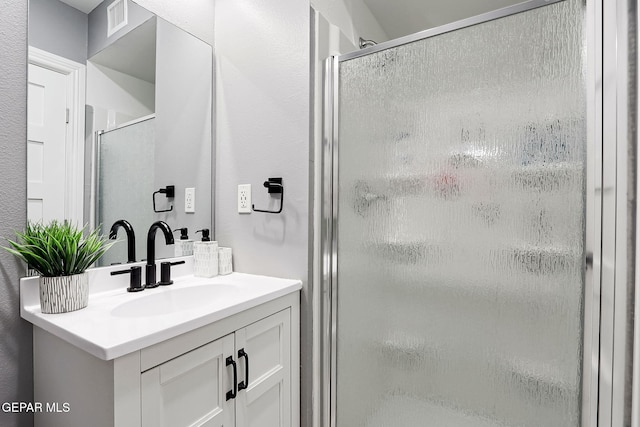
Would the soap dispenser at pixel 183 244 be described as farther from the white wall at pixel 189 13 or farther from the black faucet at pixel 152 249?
the white wall at pixel 189 13

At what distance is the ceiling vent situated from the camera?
121cm

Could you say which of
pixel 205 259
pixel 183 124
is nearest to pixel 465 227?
pixel 205 259

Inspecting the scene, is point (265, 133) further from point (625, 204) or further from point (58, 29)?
point (625, 204)

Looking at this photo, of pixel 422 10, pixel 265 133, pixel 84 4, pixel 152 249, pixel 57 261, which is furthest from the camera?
pixel 422 10

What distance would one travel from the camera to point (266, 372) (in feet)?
3.77

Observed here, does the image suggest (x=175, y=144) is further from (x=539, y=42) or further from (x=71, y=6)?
(x=539, y=42)

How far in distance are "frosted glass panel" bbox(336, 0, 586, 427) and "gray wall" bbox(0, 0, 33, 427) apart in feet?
3.44

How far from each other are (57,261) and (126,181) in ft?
1.45

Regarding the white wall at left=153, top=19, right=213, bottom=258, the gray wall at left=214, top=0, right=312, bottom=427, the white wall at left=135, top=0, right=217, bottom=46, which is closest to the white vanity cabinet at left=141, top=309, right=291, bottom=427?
the gray wall at left=214, top=0, right=312, bottom=427

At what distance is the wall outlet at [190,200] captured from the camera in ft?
4.90

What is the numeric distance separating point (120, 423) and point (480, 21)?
148 cm

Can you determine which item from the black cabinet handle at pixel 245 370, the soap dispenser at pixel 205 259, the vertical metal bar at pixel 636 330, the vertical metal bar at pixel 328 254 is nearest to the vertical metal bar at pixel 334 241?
the vertical metal bar at pixel 328 254

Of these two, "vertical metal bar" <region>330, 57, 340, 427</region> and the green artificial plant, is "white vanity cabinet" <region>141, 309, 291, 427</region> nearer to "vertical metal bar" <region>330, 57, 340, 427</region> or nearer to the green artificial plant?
"vertical metal bar" <region>330, 57, 340, 427</region>

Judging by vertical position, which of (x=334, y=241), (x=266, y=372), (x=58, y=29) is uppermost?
A: (x=58, y=29)
